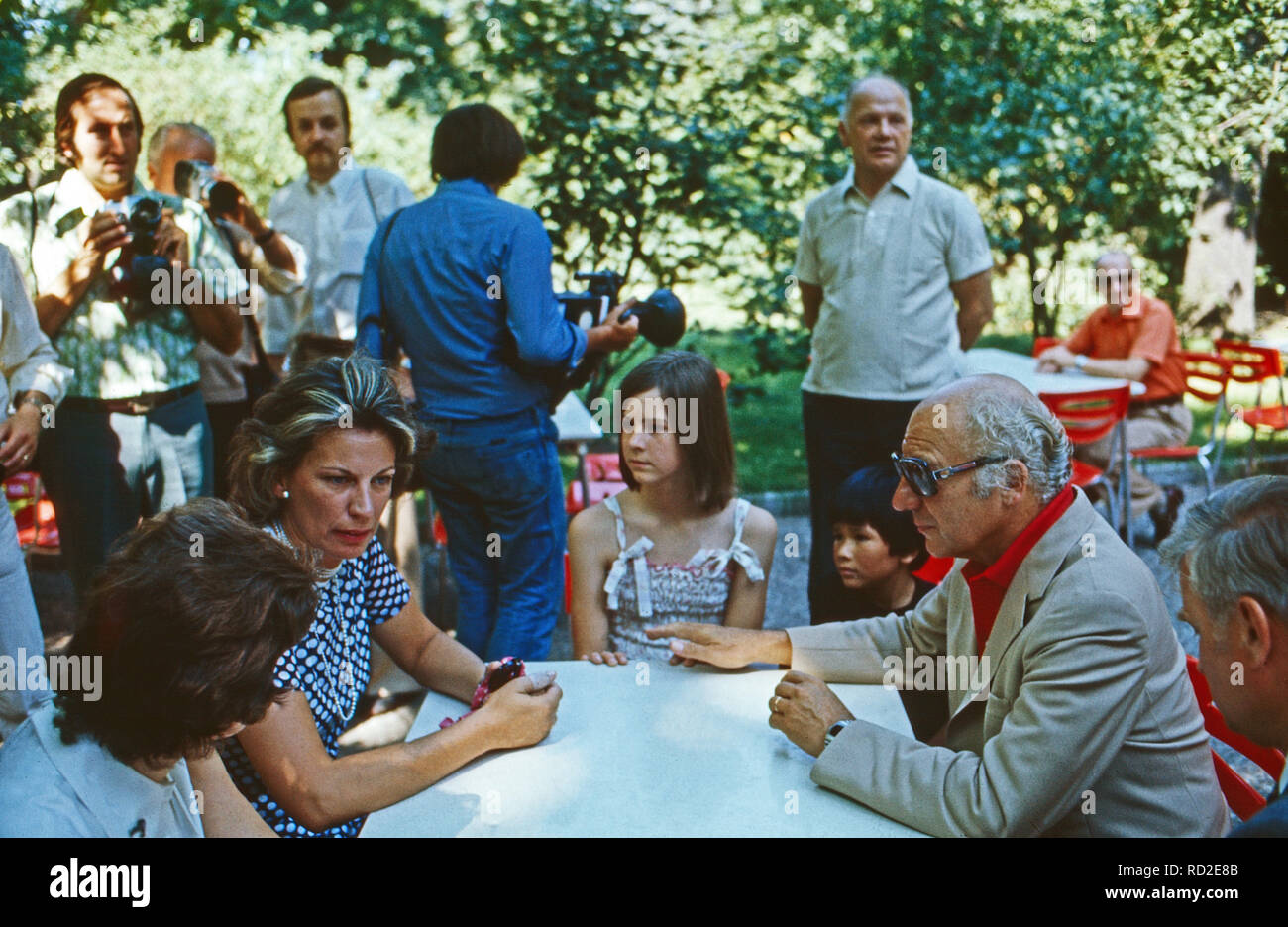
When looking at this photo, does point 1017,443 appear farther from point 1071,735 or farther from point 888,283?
point 888,283

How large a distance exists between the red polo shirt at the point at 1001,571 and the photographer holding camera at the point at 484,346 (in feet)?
5.59

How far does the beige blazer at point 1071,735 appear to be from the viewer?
1.79 m

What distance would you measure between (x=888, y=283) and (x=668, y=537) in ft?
5.32

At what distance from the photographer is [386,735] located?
4.03 m

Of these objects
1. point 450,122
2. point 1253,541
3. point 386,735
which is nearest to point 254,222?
point 450,122

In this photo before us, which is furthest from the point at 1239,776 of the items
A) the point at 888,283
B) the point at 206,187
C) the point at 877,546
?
the point at 206,187

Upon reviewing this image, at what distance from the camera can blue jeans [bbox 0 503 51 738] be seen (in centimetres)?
267

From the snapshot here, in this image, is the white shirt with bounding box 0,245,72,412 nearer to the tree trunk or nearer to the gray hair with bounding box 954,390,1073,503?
the gray hair with bounding box 954,390,1073,503

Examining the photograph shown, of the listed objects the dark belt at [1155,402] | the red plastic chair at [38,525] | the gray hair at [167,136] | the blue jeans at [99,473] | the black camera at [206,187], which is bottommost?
the red plastic chair at [38,525]

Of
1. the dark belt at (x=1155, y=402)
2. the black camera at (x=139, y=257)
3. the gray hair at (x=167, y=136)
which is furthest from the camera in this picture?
the dark belt at (x=1155, y=402)

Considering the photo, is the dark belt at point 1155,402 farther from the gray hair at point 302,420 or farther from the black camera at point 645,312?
the gray hair at point 302,420

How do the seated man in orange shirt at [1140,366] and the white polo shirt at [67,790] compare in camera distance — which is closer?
the white polo shirt at [67,790]

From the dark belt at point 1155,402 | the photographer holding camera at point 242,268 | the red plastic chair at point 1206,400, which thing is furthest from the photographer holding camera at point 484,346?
the dark belt at point 1155,402

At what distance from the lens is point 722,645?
8.07 feet
